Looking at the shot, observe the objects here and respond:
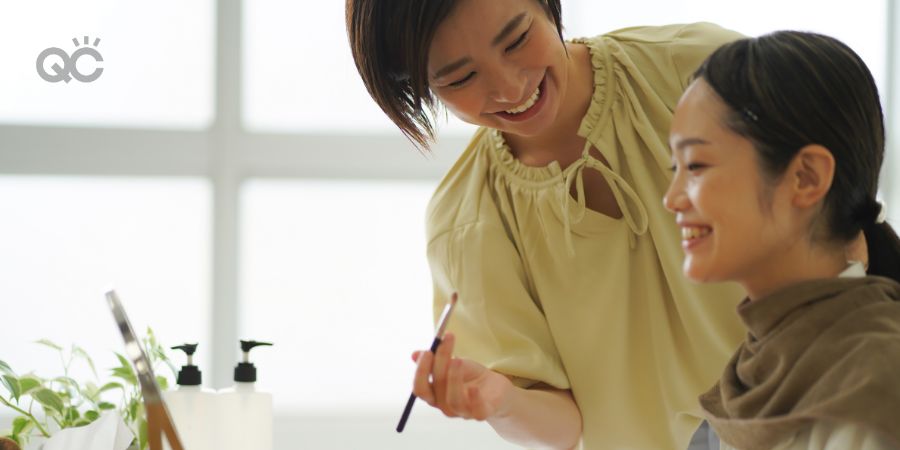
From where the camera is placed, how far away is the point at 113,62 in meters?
1.99

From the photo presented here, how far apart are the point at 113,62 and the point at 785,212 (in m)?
1.44

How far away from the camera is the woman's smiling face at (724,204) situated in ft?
3.05

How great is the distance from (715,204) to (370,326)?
1.24 metres

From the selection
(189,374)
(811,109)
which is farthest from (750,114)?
(189,374)

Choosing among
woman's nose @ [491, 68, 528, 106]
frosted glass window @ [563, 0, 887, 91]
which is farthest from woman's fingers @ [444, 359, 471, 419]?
frosted glass window @ [563, 0, 887, 91]

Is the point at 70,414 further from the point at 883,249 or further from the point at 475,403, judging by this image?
the point at 883,249

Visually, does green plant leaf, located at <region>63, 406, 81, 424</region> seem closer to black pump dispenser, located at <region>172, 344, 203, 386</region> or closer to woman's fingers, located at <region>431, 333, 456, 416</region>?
black pump dispenser, located at <region>172, 344, 203, 386</region>

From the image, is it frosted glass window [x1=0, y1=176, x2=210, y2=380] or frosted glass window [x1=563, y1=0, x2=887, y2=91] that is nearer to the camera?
frosted glass window [x1=0, y1=176, x2=210, y2=380]

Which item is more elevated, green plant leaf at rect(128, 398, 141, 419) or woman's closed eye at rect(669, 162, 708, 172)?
woman's closed eye at rect(669, 162, 708, 172)

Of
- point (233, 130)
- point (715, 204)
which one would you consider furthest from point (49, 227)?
point (715, 204)

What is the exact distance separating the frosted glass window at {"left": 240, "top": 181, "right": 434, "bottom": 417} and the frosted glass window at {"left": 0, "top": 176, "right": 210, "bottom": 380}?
107 mm

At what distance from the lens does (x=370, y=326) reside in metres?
2.09

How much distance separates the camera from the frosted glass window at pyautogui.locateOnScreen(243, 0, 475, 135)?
201 cm

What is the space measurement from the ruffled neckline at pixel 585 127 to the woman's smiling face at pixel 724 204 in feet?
1.28
